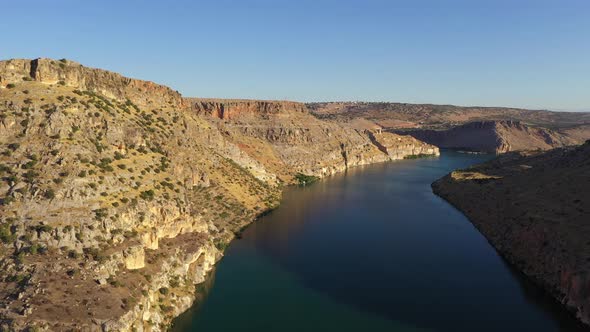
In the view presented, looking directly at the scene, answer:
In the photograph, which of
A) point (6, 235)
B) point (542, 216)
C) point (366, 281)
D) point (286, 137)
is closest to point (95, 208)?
point (6, 235)

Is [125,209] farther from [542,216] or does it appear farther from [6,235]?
[542,216]

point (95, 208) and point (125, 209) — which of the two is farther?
point (125, 209)

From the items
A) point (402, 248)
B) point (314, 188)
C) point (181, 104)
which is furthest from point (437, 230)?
point (181, 104)

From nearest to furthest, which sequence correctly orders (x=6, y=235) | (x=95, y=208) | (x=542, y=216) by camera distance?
(x=6, y=235)
(x=95, y=208)
(x=542, y=216)

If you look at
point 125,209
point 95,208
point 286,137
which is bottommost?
point 125,209

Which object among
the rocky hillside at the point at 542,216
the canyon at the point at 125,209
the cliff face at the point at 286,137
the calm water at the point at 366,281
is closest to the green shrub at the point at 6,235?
the canyon at the point at 125,209

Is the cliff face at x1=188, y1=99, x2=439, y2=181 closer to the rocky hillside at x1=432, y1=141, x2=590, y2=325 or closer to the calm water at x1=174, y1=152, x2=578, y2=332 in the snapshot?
the calm water at x1=174, y1=152, x2=578, y2=332
